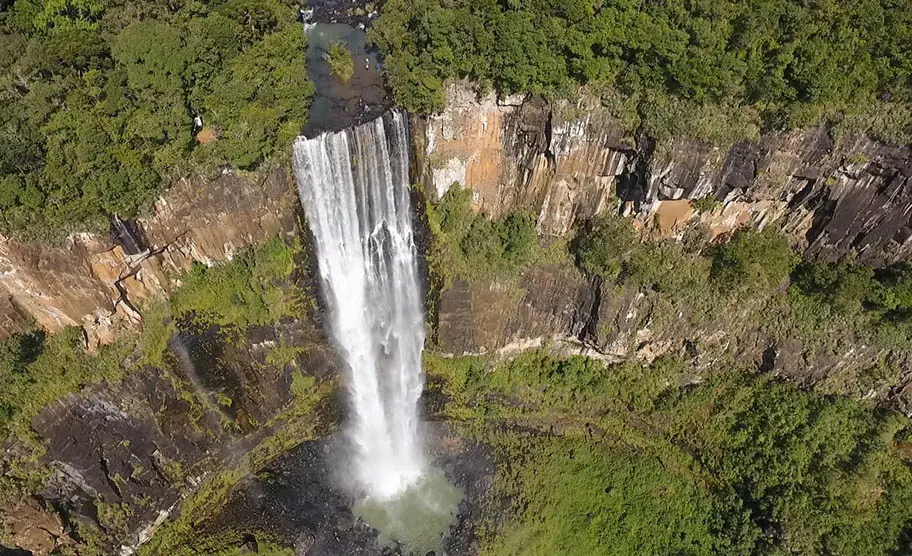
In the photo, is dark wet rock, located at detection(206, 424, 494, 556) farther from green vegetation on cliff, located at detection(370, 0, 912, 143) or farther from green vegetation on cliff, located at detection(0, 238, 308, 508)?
green vegetation on cliff, located at detection(370, 0, 912, 143)

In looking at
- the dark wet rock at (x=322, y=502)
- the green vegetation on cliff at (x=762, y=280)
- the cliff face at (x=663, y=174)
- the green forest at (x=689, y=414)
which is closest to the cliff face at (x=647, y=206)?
the cliff face at (x=663, y=174)

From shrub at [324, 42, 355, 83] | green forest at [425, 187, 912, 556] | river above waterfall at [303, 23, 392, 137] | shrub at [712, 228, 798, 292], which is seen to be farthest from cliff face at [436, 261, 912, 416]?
shrub at [324, 42, 355, 83]

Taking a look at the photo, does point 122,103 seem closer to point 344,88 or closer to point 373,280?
point 344,88

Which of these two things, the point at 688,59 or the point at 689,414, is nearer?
the point at 688,59

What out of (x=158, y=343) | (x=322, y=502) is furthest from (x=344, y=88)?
(x=322, y=502)

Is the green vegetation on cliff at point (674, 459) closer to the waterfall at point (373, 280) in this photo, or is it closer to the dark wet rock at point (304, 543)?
the waterfall at point (373, 280)

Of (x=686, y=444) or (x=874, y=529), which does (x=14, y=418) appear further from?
(x=874, y=529)
